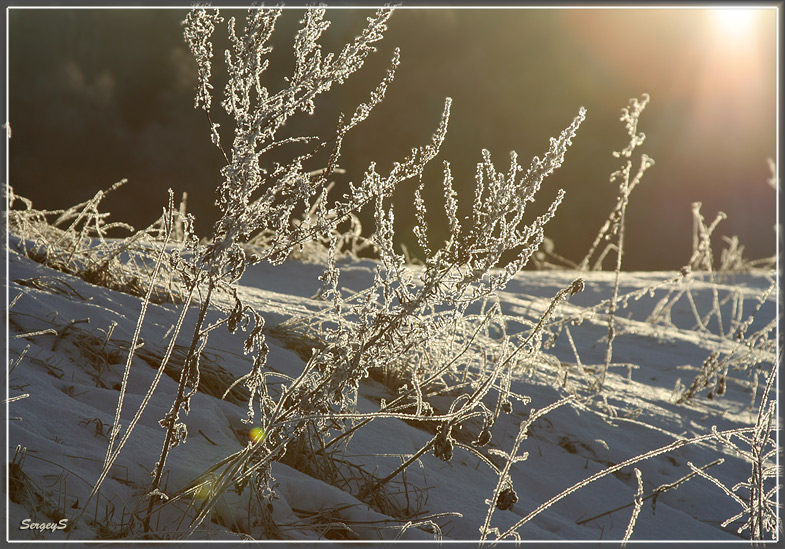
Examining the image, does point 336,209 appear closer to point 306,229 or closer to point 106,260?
point 306,229

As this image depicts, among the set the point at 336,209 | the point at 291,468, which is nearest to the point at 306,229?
the point at 336,209

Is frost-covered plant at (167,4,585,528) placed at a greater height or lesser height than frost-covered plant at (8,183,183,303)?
greater

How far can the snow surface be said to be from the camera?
1.43m

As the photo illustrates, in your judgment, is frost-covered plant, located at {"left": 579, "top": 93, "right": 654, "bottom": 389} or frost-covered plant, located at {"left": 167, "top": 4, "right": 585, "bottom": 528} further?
frost-covered plant, located at {"left": 579, "top": 93, "right": 654, "bottom": 389}

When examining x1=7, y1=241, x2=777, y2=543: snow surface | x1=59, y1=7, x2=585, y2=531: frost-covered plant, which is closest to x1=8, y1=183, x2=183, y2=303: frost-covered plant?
x1=7, y1=241, x2=777, y2=543: snow surface

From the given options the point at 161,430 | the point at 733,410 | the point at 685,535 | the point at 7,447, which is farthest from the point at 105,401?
the point at 733,410

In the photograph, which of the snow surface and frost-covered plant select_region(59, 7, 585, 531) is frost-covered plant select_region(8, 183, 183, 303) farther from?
frost-covered plant select_region(59, 7, 585, 531)

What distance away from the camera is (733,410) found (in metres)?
3.52

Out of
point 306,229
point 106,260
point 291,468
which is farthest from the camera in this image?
point 106,260

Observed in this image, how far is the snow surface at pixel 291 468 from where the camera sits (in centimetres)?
143

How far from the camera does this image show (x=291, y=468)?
174 cm

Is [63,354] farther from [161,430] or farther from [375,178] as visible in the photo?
[375,178]

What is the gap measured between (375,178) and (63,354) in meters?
1.16

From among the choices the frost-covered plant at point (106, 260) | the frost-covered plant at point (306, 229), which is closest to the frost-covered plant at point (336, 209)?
the frost-covered plant at point (306, 229)
